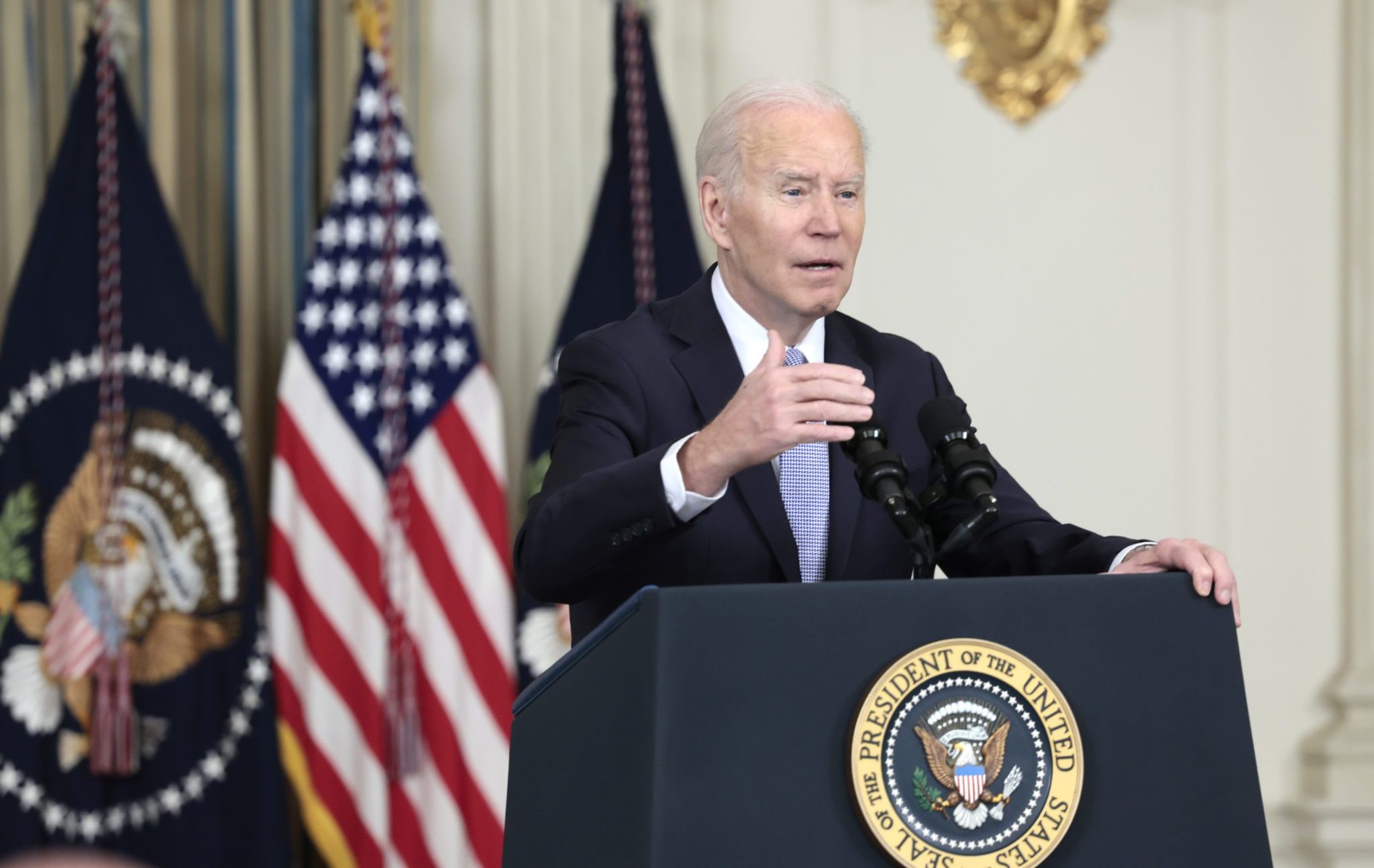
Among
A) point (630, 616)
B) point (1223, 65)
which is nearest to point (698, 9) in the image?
point (1223, 65)

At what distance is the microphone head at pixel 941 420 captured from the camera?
1.76 metres

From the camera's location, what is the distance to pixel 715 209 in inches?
84.9

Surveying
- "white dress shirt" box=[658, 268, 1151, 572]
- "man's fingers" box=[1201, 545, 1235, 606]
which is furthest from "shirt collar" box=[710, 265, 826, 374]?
"man's fingers" box=[1201, 545, 1235, 606]

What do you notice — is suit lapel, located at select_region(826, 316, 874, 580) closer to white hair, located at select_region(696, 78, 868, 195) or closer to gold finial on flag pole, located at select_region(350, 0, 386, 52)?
white hair, located at select_region(696, 78, 868, 195)

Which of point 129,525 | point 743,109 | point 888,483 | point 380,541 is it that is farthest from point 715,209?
point 129,525

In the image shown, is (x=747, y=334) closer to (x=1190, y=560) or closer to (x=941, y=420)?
(x=941, y=420)

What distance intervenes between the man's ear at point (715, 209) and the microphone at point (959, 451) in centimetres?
47

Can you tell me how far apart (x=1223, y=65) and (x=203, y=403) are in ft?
11.1

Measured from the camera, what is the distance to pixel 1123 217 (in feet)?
16.6

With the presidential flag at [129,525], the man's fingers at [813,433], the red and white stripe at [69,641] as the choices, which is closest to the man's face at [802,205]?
the man's fingers at [813,433]

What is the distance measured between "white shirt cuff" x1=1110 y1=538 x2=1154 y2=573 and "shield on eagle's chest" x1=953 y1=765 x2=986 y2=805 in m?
0.48

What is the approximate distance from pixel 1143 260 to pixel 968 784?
3.92 meters

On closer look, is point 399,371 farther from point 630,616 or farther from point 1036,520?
point 630,616

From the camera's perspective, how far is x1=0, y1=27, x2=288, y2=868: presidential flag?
3.97 meters
